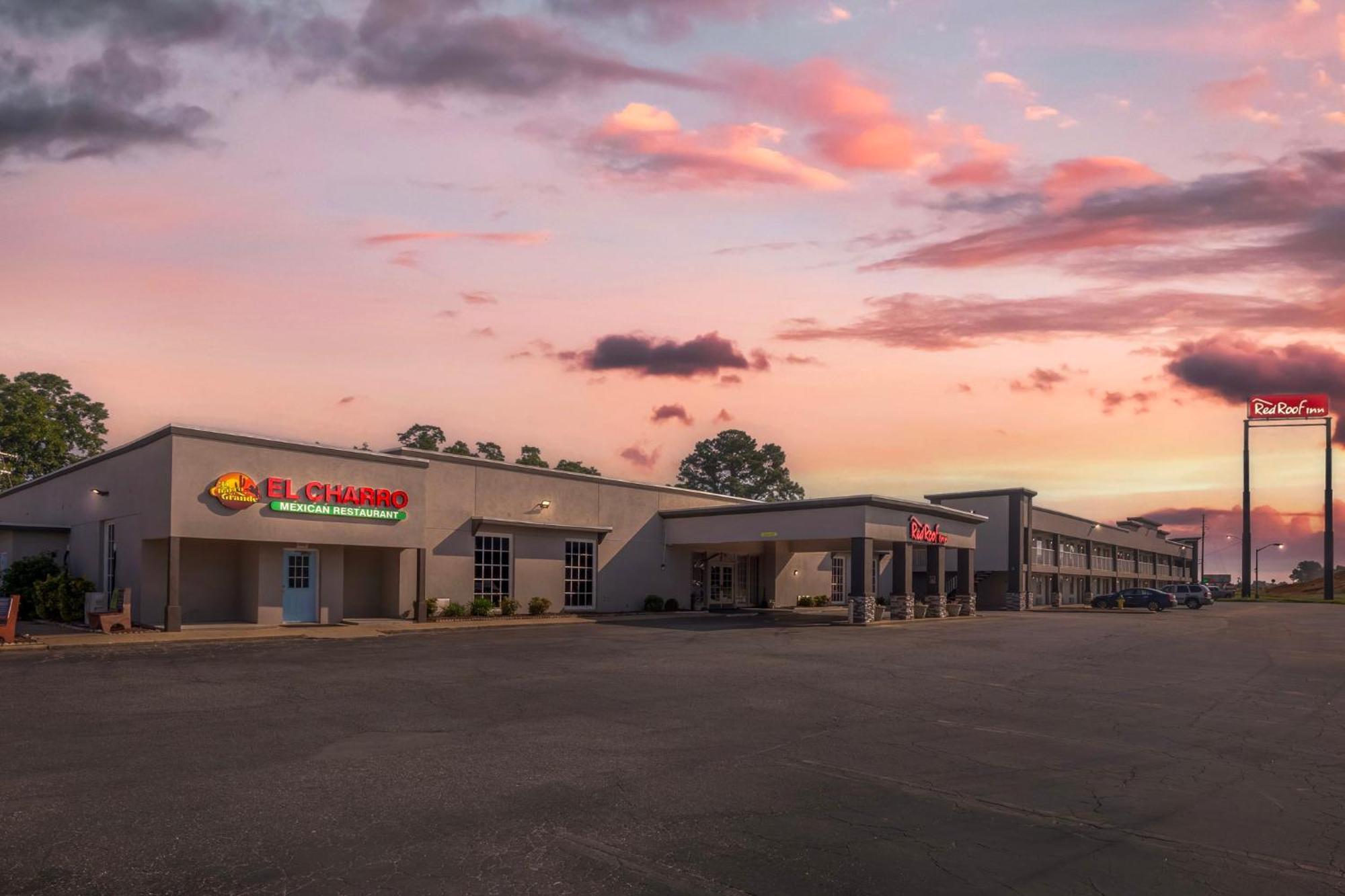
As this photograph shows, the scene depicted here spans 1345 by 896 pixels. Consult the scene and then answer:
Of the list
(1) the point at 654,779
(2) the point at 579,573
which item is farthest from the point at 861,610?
(1) the point at 654,779

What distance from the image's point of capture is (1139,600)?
61.1 m

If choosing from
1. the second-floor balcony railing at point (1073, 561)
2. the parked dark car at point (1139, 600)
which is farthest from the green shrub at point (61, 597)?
the second-floor balcony railing at point (1073, 561)

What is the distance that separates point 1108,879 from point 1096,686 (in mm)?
12668

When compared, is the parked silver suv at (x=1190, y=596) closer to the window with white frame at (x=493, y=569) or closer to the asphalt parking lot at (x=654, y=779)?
the window with white frame at (x=493, y=569)

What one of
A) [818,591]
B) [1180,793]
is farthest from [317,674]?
[818,591]

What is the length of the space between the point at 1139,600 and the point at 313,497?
49775mm

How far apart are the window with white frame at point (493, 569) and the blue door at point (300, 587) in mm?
6162

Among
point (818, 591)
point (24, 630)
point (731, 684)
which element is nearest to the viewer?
point (731, 684)

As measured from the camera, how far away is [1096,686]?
19391mm

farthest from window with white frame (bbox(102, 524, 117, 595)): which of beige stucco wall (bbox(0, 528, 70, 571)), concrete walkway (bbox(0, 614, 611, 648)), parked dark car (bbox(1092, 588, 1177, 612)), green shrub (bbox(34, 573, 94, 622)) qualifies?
parked dark car (bbox(1092, 588, 1177, 612))

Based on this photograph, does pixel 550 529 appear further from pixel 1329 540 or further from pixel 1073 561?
pixel 1329 540

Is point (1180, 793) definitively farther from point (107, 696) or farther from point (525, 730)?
point (107, 696)

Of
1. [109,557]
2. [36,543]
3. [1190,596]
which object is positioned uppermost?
[36,543]

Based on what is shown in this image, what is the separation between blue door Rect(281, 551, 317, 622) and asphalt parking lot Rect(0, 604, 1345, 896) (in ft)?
32.9
